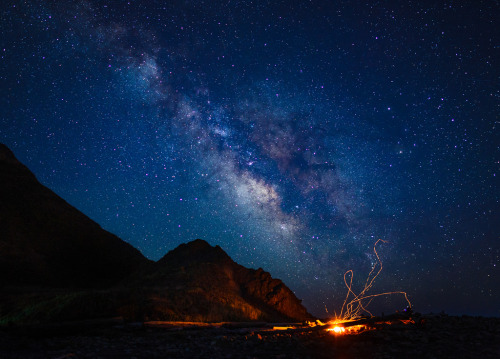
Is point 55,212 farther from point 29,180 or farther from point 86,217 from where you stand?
point 29,180

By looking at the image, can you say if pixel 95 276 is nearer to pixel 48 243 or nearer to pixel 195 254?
pixel 48 243

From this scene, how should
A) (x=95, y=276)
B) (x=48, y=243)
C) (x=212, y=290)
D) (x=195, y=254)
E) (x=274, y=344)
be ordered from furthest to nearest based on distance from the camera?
(x=95, y=276)
(x=48, y=243)
(x=195, y=254)
(x=212, y=290)
(x=274, y=344)

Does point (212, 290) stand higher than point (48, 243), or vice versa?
point (48, 243)

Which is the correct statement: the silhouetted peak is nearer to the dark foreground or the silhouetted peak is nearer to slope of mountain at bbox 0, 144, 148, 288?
slope of mountain at bbox 0, 144, 148, 288

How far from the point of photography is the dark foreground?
27.4ft

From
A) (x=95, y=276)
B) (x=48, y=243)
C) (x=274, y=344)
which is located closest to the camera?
(x=274, y=344)

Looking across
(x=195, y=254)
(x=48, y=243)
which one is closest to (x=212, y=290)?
(x=195, y=254)

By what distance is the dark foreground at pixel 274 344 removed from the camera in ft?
27.4

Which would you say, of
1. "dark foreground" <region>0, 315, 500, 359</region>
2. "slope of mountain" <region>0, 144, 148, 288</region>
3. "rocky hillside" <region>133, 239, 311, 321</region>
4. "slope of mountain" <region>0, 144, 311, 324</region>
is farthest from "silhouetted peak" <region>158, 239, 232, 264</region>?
"dark foreground" <region>0, 315, 500, 359</region>

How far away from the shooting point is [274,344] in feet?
33.3

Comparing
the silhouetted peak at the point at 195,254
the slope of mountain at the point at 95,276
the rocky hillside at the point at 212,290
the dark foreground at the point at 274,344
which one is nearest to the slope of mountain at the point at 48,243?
the slope of mountain at the point at 95,276

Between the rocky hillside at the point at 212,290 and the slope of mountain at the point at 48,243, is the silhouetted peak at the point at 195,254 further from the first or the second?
the slope of mountain at the point at 48,243

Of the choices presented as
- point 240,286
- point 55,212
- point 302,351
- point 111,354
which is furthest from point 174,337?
point 55,212

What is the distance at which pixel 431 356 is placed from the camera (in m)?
7.80
